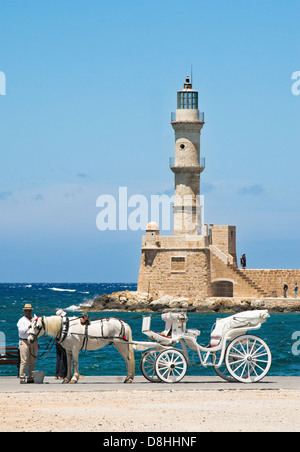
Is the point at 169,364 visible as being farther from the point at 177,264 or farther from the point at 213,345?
the point at 177,264

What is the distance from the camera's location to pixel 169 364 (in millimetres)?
14906


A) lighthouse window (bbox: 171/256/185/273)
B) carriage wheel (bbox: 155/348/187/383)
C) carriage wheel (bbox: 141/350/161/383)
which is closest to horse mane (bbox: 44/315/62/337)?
carriage wheel (bbox: 141/350/161/383)

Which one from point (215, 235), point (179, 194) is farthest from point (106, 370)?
point (215, 235)

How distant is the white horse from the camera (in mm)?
14828

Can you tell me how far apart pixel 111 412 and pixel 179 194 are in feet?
134

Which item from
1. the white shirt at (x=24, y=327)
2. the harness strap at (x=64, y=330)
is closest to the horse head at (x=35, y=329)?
the white shirt at (x=24, y=327)

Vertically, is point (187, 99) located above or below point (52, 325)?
above

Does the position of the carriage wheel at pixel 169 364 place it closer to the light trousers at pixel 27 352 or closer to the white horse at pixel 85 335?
the white horse at pixel 85 335

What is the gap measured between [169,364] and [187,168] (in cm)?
3734

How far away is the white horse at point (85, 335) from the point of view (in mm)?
14828

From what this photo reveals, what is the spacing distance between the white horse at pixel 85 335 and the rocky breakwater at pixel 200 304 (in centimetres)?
3643

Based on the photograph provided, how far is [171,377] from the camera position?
49.4ft

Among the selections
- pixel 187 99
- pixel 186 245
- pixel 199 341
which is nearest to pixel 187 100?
pixel 187 99
